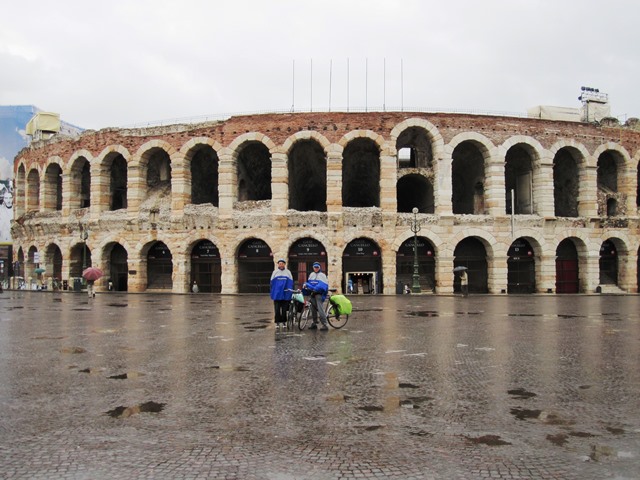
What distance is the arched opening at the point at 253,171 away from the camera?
121 ft

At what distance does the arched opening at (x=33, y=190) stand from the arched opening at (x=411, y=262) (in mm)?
29557

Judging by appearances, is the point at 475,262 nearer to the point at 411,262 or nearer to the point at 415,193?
the point at 411,262

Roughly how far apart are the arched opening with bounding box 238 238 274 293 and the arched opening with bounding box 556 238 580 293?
1928 cm

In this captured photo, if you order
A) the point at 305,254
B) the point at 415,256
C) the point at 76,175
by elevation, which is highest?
the point at 76,175

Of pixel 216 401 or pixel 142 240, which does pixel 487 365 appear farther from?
pixel 142 240

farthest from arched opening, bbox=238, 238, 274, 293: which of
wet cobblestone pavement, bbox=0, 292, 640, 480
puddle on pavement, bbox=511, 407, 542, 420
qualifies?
puddle on pavement, bbox=511, 407, 542, 420

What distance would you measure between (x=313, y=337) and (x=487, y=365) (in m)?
4.51

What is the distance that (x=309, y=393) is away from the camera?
21.9 ft

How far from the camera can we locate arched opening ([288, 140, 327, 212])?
3656 cm

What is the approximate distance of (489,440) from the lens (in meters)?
4.89

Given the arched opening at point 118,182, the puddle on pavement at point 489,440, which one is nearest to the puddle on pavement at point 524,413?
the puddle on pavement at point 489,440

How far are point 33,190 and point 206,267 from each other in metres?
18.3

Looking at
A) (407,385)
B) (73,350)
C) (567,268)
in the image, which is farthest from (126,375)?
(567,268)

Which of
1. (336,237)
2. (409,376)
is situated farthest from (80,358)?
(336,237)
